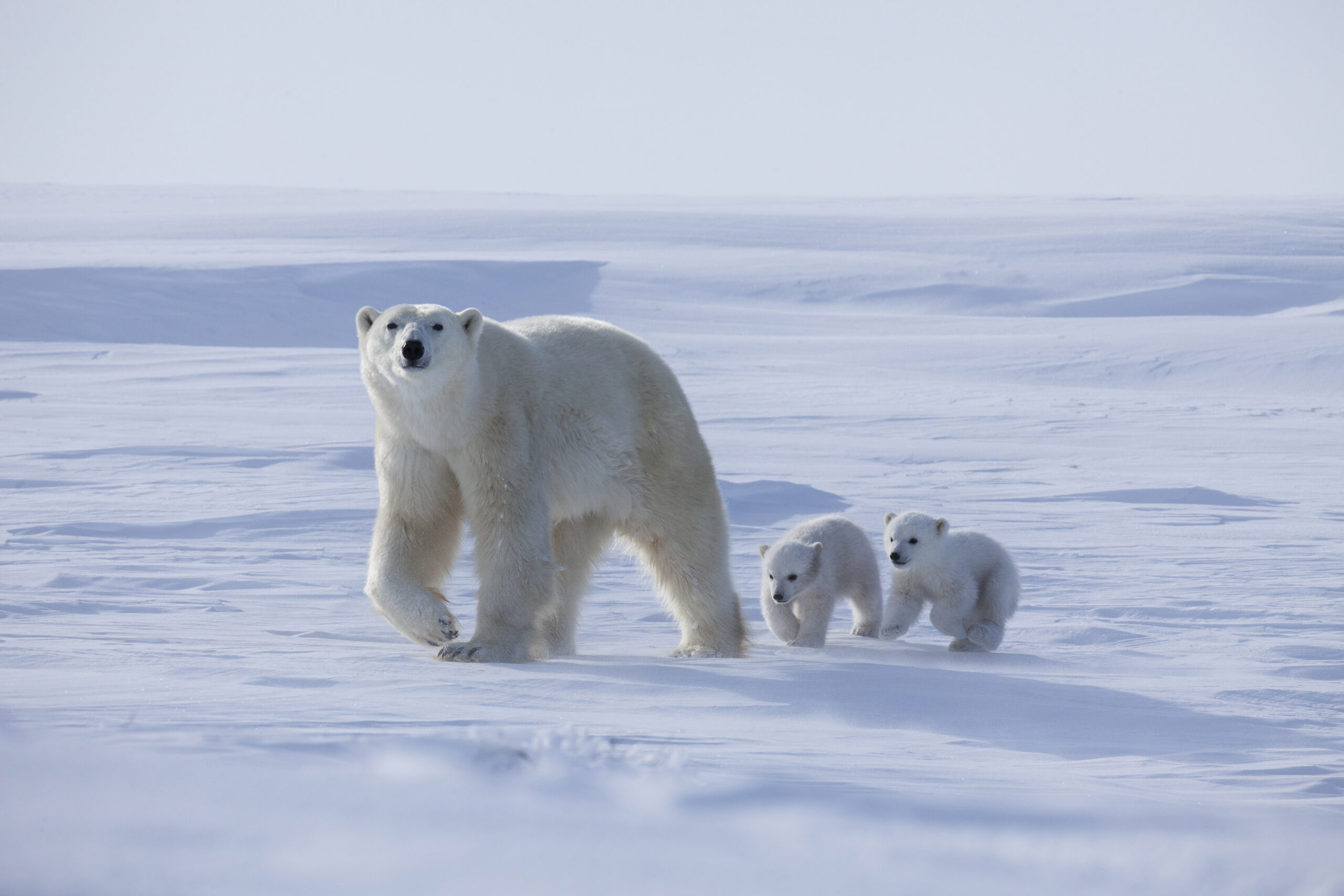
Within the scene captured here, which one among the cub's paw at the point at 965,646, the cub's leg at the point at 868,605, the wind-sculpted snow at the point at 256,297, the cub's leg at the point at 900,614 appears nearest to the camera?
the cub's paw at the point at 965,646

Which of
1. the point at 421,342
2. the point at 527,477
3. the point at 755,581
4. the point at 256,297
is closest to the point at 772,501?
the point at 755,581

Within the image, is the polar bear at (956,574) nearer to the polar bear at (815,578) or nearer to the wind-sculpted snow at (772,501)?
the polar bear at (815,578)

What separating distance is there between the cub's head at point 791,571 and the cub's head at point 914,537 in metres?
0.25

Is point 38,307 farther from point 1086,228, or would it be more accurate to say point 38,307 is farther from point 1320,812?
point 1086,228

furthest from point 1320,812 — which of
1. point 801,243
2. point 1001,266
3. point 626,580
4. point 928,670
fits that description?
point 801,243

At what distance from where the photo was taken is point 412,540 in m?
3.77

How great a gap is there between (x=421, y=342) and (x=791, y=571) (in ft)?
4.62

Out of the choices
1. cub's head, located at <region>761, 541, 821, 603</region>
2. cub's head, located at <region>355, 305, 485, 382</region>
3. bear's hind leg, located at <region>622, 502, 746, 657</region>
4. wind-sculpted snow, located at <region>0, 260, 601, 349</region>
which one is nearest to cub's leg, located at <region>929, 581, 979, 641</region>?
cub's head, located at <region>761, 541, 821, 603</region>

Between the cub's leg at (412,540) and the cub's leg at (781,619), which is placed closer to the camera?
the cub's leg at (412,540)

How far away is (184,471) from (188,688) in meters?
4.87

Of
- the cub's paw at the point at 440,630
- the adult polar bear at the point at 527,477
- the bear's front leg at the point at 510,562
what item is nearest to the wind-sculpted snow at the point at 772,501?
the adult polar bear at the point at 527,477

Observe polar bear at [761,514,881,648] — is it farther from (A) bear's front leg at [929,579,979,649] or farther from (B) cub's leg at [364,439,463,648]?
(B) cub's leg at [364,439,463,648]

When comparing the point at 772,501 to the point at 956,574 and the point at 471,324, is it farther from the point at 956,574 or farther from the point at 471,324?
the point at 471,324

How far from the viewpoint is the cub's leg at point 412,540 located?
3678 mm
